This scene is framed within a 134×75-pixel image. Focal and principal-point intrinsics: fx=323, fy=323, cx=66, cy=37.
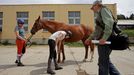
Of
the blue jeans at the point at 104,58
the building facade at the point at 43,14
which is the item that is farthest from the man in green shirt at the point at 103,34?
the building facade at the point at 43,14

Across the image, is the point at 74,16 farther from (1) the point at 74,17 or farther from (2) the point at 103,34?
(2) the point at 103,34

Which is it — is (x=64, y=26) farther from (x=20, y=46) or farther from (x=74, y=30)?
(x=20, y=46)

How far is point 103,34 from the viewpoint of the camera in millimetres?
6684

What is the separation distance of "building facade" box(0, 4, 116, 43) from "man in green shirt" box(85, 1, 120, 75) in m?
31.6

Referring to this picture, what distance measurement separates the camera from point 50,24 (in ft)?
39.0

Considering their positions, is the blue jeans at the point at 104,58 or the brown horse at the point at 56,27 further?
the brown horse at the point at 56,27

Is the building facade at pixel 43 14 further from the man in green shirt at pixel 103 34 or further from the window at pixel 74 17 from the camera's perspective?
the man in green shirt at pixel 103 34

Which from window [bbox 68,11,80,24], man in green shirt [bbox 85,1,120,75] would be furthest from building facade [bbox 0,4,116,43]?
man in green shirt [bbox 85,1,120,75]

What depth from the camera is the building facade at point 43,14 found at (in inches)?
1529

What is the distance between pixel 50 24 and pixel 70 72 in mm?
2937

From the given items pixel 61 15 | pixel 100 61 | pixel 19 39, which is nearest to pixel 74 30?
pixel 19 39

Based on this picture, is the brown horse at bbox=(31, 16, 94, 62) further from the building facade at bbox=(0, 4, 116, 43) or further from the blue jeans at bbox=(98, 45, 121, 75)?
the building facade at bbox=(0, 4, 116, 43)

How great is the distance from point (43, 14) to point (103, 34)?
108 ft

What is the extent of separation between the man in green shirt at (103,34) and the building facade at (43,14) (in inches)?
1245
